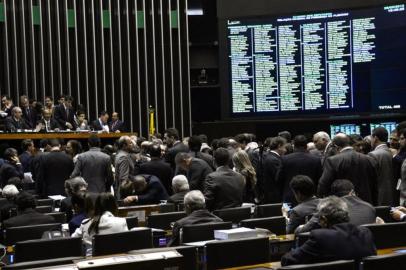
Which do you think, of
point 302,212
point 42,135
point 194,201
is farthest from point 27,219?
point 42,135

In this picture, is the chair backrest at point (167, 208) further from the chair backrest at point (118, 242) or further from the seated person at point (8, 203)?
the chair backrest at point (118, 242)

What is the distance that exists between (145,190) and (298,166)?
177cm

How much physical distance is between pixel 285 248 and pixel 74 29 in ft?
43.5

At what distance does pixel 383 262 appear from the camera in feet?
13.7

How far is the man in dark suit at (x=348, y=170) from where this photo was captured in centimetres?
752

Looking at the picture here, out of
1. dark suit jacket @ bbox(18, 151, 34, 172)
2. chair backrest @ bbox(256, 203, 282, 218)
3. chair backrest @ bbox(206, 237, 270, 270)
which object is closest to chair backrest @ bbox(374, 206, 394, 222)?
chair backrest @ bbox(256, 203, 282, 218)

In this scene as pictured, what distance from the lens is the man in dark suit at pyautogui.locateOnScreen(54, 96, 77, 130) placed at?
47.8 feet

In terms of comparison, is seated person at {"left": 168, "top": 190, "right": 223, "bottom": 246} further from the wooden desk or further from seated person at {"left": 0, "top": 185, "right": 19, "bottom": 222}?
the wooden desk

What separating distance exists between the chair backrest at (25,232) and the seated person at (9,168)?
3.91 meters

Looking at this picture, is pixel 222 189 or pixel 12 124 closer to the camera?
pixel 222 189

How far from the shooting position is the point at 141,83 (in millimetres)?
18562

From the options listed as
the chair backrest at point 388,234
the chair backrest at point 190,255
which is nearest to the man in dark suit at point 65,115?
the chair backrest at point 190,255

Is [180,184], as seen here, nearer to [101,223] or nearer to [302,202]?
[302,202]

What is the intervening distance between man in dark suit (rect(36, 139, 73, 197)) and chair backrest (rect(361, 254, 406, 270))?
21.8 feet
